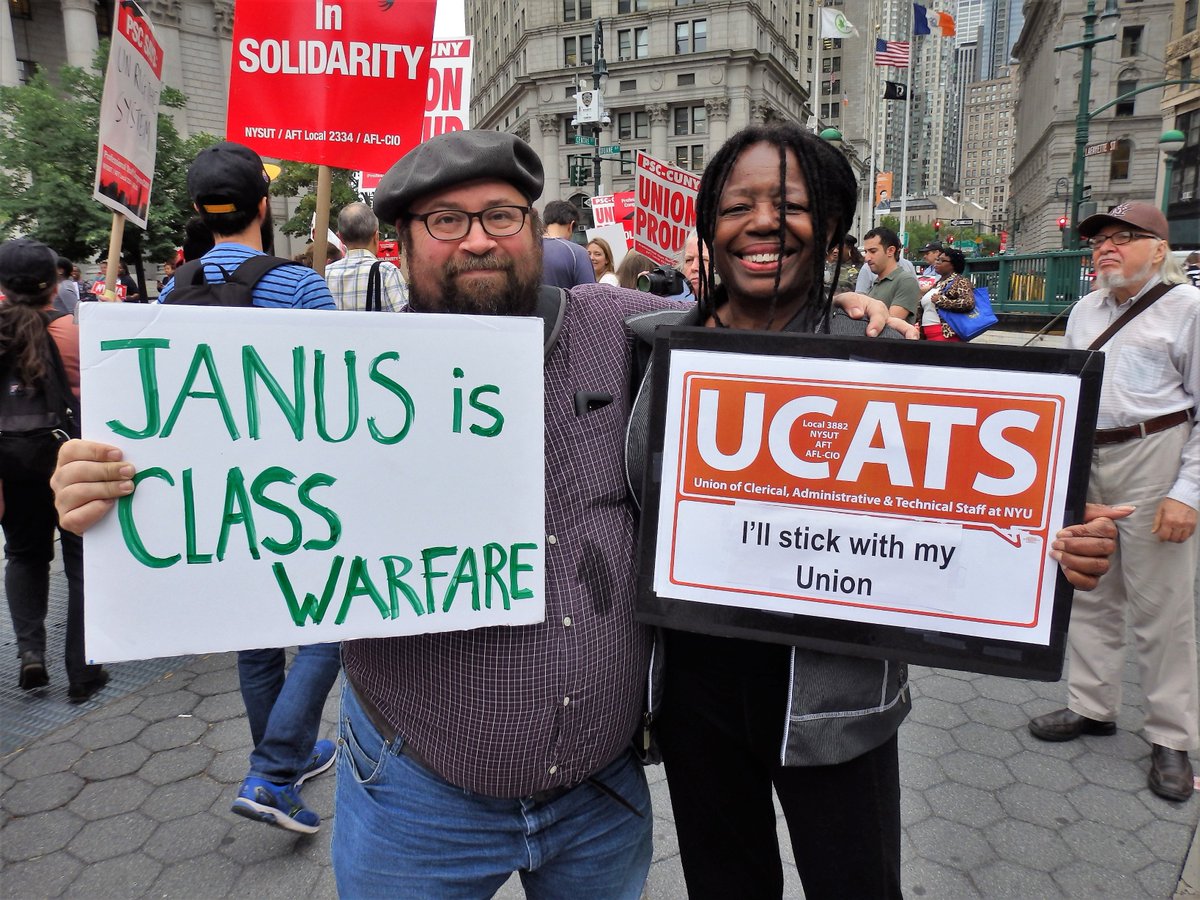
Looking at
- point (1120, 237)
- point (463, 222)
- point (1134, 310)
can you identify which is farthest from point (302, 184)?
point (463, 222)

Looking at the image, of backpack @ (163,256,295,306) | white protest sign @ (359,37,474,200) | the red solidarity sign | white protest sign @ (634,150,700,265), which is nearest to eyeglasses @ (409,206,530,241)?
backpack @ (163,256,295,306)

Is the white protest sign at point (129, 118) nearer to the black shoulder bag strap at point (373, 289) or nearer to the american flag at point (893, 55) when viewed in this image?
the black shoulder bag strap at point (373, 289)

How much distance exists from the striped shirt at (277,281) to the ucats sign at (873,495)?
→ 1.57 metres

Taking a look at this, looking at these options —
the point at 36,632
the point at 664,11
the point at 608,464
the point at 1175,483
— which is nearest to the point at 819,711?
the point at 608,464

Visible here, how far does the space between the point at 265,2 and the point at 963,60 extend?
222708 millimetres

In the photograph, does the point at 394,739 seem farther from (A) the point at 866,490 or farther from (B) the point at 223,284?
(B) the point at 223,284

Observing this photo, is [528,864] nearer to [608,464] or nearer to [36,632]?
[608,464]

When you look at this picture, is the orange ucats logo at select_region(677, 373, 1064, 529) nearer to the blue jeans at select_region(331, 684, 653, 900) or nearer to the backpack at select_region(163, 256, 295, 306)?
the blue jeans at select_region(331, 684, 653, 900)

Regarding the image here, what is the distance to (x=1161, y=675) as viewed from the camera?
3.04 metres

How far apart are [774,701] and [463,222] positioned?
111 cm

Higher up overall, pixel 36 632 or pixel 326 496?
pixel 326 496

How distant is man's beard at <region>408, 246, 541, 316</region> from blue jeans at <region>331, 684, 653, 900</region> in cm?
82

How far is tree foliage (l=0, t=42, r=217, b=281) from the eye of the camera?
937 inches

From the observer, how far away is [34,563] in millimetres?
3822
